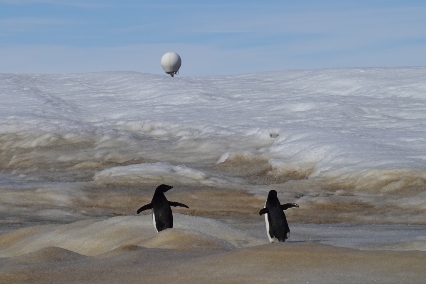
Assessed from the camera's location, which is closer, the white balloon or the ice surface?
the ice surface

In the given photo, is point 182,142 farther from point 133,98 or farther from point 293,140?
point 133,98

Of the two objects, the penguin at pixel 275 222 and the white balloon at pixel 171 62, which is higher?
the penguin at pixel 275 222

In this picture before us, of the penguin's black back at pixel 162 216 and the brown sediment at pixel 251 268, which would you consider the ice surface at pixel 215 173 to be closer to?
the brown sediment at pixel 251 268

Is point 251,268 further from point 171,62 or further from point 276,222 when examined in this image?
point 171,62

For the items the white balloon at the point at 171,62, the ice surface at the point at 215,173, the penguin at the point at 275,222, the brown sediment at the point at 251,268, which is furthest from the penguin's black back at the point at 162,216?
the white balloon at the point at 171,62

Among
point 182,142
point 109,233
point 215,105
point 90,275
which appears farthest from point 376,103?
point 90,275

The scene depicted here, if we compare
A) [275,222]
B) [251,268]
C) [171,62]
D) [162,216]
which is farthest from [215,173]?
[171,62]

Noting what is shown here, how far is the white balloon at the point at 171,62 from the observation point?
5688 cm

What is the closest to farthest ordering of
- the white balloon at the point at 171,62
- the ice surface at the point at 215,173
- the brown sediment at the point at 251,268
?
the brown sediment at the point at 251,268 < the ice surface at the point at 215,173 < the white balloon at the point at 171,62

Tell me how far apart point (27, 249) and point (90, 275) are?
5645 mm

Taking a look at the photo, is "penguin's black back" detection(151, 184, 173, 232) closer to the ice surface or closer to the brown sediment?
the ice surface

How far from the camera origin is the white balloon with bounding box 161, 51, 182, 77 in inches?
2239

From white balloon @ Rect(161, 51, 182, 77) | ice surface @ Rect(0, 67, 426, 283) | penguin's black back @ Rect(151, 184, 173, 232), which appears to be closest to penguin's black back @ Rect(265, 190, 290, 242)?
ice surface @ Rect(0, 67, 426, 283)

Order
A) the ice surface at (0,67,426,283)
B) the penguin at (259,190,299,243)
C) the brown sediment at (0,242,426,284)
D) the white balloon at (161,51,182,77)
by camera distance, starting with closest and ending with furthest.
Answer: the brown sediment at (0,242,426,284)
the ice surface at (0,67,426,283)
the penguin at (259,190,299,243)
the white balloon at (161,51,182,77)
